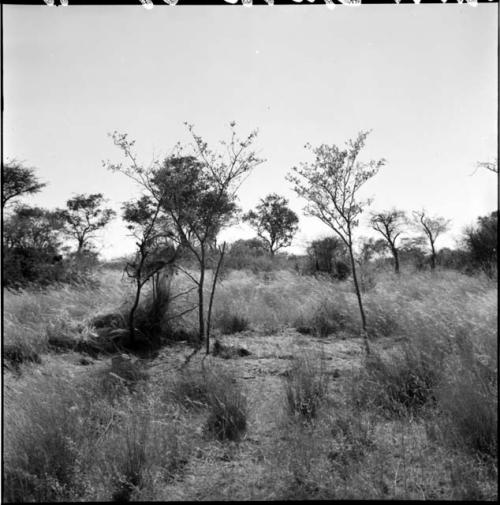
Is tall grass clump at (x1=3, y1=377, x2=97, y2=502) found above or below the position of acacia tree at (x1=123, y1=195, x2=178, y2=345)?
below

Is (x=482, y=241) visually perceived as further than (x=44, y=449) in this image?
Yes

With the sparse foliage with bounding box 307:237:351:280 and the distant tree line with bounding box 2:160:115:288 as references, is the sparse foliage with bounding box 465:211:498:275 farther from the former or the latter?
the distant tree line with bounding box 2:160:115:288

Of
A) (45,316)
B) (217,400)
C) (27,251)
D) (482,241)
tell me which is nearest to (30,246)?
(27,251)

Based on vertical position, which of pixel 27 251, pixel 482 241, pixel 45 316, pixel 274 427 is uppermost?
pixel 482 241

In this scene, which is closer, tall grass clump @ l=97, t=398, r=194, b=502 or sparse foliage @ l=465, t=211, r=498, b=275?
tall grass clump @ l=97, t=398, r=194, b=502

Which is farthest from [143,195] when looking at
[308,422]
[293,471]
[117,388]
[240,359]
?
[293,471]

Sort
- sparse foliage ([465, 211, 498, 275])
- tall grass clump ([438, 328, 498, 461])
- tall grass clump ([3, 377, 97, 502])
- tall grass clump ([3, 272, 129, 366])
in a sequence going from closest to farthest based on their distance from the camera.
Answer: tall grass clump ([3, 377, 97, 502]) → tall grass clump ([438, 328, 498, 461]) → tall grass clump ([3, 272, 129, 366]) → sparse foliage ([465, 211, 498, 275])

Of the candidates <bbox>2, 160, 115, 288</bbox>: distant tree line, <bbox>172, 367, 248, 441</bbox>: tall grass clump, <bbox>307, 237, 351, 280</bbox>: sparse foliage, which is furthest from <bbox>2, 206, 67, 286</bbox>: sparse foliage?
<bbox>307, 237, 351, 280</bbox>: sparse foliage

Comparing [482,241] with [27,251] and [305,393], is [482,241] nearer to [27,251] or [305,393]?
[305,393]

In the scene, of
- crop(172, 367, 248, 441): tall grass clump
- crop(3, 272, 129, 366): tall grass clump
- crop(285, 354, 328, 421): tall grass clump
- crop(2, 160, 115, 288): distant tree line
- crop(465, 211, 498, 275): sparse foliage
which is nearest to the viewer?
crop(172, 367, 248, 441): tall grass clump

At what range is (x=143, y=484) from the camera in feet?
7.48

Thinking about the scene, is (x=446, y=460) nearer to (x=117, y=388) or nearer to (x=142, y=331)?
(x=117, y=388)

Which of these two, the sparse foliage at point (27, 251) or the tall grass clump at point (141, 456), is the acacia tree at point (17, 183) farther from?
the tall grass clump at point (141, 456)

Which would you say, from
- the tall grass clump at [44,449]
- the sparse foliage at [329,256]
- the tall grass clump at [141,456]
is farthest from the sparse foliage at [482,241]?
the tall grass clump at [44,449]
